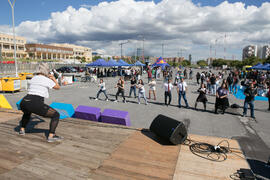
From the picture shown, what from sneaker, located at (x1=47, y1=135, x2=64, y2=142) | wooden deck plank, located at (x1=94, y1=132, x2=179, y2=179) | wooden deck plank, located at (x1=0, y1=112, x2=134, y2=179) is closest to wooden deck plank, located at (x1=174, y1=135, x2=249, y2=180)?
wooden deck plank, located at (x1=94, y1=132, x2=179, y2=179)

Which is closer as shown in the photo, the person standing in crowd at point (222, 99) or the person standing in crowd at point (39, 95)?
the person standing in crowd at point (39, 95)

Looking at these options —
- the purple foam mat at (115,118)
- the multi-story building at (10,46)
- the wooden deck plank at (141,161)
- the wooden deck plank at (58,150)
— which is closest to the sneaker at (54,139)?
the wooden deck plank at (58,150)

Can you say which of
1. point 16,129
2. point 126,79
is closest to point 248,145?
point 16,129

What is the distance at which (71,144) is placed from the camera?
13.1 ft

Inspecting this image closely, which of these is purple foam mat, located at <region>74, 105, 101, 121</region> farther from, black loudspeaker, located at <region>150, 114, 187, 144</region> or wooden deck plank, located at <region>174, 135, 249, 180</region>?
wooden deck plank, located at <region>174, 135, 249, 180</region>

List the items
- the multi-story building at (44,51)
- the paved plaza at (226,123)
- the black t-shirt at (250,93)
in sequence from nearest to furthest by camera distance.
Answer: the paved plaza at (226,123) → the black t-shirt at (250,93) → the multi-story building at (44,51)

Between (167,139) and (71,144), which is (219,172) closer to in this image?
(167,139)

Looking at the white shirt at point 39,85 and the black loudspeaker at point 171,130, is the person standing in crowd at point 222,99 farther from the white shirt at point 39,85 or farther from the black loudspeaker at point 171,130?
the white shirt at point 39,85

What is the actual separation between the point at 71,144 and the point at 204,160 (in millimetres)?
2768

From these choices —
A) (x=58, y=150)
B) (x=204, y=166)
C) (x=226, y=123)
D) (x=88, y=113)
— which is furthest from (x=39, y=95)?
(x=226, y=123)

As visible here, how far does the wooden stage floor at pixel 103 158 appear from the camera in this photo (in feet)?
9.71

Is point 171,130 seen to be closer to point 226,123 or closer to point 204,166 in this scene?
point 204,166

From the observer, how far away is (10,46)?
9106cm

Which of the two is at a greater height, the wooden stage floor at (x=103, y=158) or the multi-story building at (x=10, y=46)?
the multi-story building at (x=10, y=46)
